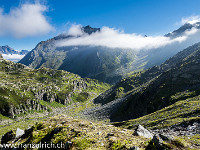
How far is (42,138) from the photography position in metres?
24.0

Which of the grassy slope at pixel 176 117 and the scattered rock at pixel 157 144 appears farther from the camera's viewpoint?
the grassy slope at pixel 176 117

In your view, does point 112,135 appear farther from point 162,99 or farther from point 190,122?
point 162,99

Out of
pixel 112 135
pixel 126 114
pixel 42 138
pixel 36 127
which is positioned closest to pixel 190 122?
pixel 112 135

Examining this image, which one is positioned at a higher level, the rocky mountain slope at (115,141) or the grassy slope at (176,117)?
the rocky mountain slope at (115,141)

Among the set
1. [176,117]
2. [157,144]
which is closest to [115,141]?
[157,144]

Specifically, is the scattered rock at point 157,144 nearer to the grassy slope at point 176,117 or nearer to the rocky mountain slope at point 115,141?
the rocky mountain slope at point 115,141

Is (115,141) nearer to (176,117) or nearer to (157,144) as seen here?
(157,144)

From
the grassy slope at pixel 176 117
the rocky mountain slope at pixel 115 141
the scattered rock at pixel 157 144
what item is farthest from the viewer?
the grassy slope at pixel 176 117

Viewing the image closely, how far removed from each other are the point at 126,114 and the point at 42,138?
8749 centimetres

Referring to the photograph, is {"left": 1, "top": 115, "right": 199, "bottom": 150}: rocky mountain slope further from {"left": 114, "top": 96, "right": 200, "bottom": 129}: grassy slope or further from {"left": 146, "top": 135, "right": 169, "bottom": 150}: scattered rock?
{"left": 114, "top": 96, "right": 200, "bottom": 129}: grassy slope

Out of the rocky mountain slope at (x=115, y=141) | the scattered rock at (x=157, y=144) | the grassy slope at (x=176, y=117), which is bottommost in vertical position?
the grassy slope at (x=176, y=117)

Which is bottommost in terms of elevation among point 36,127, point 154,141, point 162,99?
point 162,99

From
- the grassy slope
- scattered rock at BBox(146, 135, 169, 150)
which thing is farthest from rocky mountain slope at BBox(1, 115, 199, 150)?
the grassy slope

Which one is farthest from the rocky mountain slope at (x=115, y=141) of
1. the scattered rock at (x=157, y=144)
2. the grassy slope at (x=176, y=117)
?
the grassy slope at (x=176, y=117)
